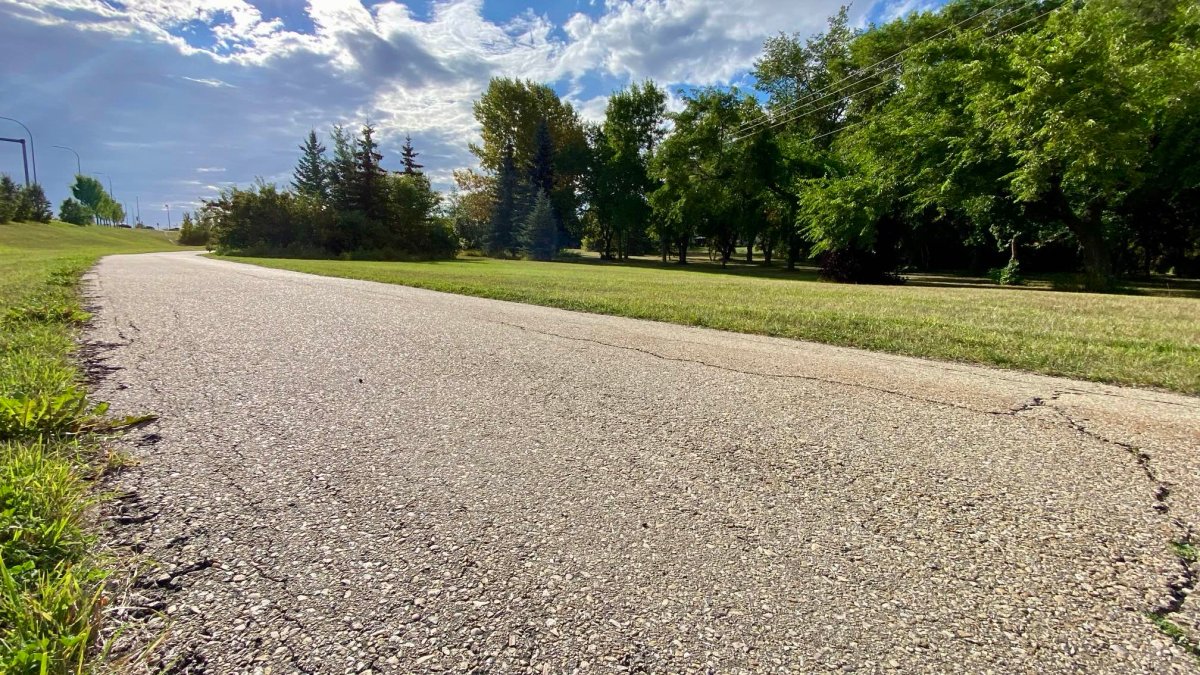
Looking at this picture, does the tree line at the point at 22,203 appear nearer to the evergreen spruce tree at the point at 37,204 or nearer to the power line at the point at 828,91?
the evergreen spruce tree at the point at 37,204

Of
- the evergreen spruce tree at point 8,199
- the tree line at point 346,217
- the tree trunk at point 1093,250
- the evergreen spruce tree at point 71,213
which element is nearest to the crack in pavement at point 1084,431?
the tree trunk at point 1093,250

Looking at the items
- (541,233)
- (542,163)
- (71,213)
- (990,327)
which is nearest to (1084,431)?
(990,327)

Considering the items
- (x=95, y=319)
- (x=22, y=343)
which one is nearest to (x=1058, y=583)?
(x=22, y=343)

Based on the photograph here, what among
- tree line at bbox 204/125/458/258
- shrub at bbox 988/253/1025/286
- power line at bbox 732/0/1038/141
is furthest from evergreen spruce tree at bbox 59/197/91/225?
shrub at bbox 988/253/1025/286

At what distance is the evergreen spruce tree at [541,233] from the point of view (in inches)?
1774

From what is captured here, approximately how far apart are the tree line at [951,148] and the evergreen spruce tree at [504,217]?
66 cm

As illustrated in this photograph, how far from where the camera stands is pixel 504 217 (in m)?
48.7

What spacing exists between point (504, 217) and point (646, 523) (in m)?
49.1

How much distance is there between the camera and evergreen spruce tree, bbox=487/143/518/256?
48562 mm

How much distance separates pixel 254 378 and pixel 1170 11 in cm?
2879

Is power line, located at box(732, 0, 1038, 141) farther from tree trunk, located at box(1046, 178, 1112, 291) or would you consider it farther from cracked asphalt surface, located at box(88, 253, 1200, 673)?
cracked asphalt surface, located at box(88, 253, 1200, 673)

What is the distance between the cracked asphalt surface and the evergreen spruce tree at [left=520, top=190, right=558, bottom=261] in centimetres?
4211

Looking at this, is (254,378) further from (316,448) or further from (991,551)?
(991,551)

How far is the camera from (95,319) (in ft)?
20.3
